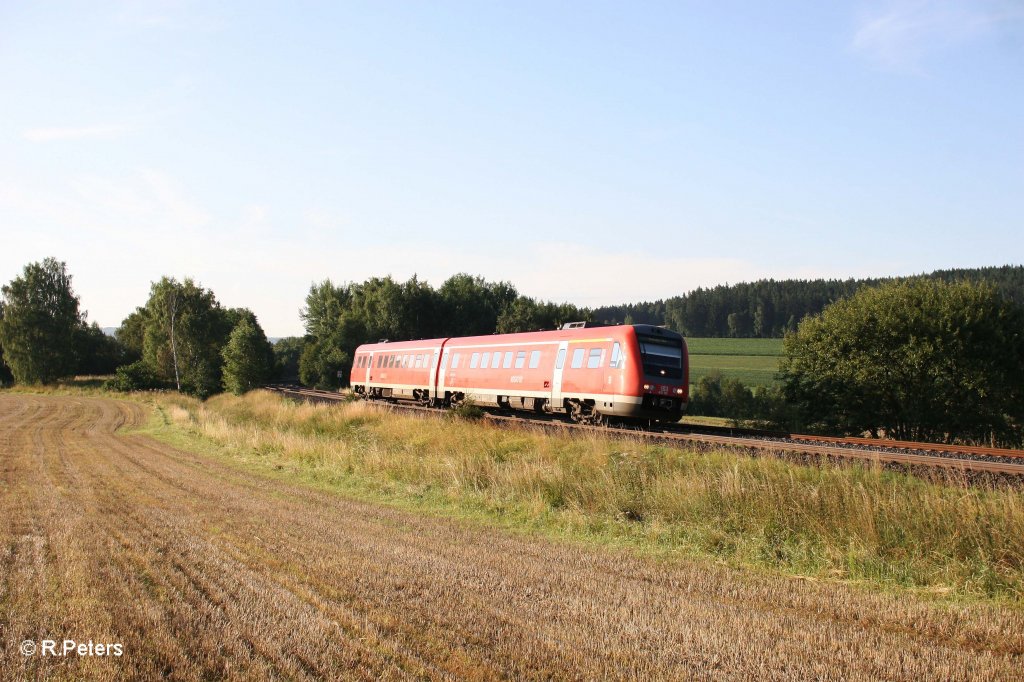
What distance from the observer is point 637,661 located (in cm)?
455

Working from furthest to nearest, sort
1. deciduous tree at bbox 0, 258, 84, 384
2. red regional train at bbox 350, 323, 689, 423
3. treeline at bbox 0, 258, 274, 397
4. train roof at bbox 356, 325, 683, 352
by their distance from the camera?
deciduous tree at bbox 0, 258, 84, 384, treeline at bbox 0, 258, 274, 397, train roof at bbox 356, 325, 683, 352, red regional train at bbox 350, 323, 689, 423

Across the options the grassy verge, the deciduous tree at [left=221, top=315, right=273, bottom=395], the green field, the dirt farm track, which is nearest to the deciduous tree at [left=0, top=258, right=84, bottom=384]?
the deciduous tree at [left=221, top=315, right=273, bottom=395]

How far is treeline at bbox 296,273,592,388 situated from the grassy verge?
177 feet

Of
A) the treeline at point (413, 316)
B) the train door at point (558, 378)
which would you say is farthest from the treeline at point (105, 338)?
the train door at point (558, 378)

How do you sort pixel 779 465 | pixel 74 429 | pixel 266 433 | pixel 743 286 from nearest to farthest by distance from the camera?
1. pixel 779 465
2. pixel 266 433
3. pixel 74 429
4. pixel 743 286

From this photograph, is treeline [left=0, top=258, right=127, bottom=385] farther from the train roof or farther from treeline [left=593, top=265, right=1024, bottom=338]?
treeline [left=593, top=265, right=1024, bottom=338]

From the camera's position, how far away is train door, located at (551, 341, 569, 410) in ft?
75.5

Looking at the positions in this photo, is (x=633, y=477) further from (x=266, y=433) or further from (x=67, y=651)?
(x=266, y=433)

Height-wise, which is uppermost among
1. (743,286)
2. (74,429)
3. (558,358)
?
(743,286)

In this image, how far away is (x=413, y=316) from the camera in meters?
77.7

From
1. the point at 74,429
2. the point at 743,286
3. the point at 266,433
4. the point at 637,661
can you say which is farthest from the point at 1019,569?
the point at 743,286

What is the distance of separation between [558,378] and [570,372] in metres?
0.69

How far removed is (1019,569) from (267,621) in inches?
247

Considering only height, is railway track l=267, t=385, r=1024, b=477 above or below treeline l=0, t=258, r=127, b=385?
below
